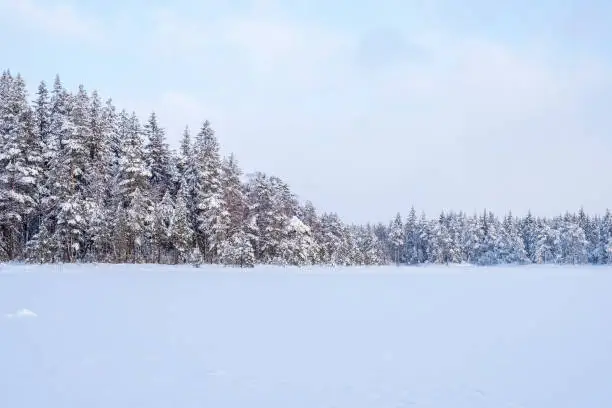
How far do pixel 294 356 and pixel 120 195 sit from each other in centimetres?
3550

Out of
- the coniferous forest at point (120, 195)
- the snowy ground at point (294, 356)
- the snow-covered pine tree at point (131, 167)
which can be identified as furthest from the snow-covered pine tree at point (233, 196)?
the snowy ground at point (294, 356)

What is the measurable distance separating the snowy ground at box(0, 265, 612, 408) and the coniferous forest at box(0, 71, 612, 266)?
928 inches

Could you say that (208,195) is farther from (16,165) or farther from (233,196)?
(16,165)

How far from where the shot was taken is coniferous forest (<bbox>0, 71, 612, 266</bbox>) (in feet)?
116

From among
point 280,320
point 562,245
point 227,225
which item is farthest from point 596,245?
point 280,320

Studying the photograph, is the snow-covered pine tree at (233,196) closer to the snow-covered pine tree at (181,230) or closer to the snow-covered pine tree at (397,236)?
the snow-covered pine tree at (181,230)

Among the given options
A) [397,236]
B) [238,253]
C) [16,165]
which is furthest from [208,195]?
[397,236]

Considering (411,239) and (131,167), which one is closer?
(131,167)

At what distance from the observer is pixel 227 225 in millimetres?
44656

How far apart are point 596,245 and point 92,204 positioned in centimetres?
10236

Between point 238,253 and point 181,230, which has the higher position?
point 181,230

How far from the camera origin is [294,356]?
26.6 ft

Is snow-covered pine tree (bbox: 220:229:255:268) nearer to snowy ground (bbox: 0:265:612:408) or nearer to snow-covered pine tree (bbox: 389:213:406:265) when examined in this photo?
snowy ground (bbox: 0:265:612:408)

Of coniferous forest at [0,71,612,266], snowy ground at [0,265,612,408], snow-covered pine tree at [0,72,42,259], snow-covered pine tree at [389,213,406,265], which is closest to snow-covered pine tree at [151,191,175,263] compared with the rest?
coniferous forest at [0,71,612,266]
